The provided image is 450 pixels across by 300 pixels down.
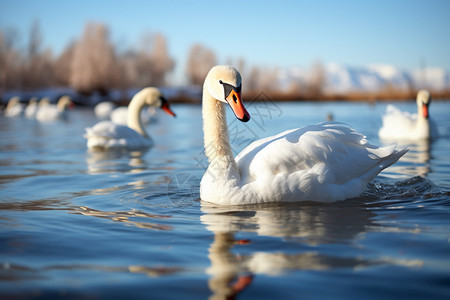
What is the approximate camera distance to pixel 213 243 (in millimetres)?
3734

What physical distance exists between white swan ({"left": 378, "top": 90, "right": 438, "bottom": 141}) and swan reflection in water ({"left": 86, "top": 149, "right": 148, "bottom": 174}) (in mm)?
6317

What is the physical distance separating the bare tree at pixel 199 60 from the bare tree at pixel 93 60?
19077 millimetres

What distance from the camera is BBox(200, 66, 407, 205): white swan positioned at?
494cm

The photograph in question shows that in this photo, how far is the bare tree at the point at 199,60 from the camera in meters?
74.4

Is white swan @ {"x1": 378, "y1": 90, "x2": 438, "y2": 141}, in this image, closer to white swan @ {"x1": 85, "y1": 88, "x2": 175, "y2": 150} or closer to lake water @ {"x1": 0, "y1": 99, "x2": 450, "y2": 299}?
lake water @ {"x1": 0, "y1": 99, "x2": 450, "y2": 299}

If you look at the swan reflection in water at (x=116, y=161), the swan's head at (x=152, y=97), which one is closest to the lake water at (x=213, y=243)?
the swan reflection in water at (x=116, y=161)

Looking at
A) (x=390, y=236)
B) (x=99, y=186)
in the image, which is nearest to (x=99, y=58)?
(x=99, y=186)

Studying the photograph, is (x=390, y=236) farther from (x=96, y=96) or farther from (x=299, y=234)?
(x=96, y=96)

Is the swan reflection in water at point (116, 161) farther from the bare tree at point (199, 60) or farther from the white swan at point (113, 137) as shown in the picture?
the bare tree at point (199, 60)

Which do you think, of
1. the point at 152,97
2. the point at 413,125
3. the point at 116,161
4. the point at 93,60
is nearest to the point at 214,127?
the point at 116,161

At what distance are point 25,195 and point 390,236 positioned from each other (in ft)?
14.0

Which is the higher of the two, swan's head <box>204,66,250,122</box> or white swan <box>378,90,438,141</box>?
swan's head <box>204,66,250,122</box>

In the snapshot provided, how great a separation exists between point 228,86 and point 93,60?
53694 millimetres

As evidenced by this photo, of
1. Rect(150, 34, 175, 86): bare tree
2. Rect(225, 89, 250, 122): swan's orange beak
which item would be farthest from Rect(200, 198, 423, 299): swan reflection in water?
Rect(150, 34, 175, 86): bare tree
